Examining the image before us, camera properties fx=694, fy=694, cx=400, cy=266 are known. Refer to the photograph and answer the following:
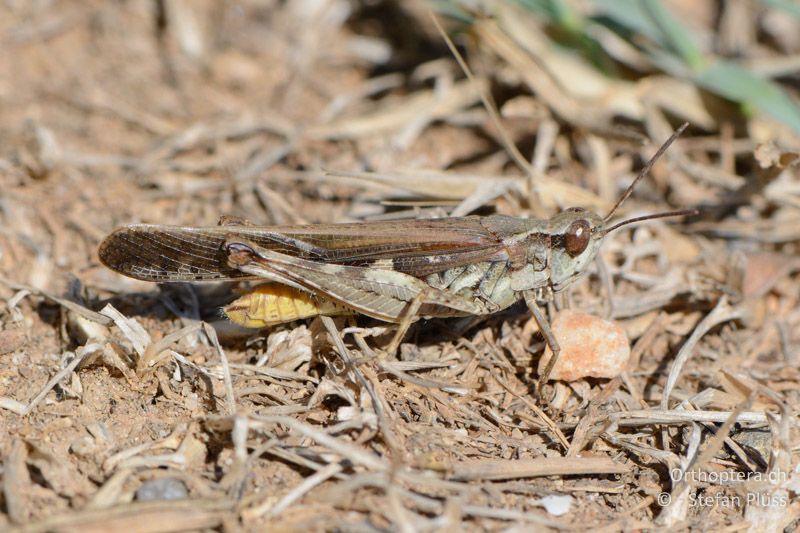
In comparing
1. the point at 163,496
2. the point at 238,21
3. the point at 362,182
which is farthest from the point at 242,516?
the point at 238,21

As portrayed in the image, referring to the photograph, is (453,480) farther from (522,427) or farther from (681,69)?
(681,69)

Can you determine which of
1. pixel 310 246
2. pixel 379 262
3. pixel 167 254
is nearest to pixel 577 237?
pixel 379 262

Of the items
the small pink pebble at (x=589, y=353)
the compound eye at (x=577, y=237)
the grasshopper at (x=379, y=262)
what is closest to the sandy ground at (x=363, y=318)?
the small pink pebble at (x=589, y=353)

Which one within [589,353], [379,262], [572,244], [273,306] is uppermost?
[572,244]

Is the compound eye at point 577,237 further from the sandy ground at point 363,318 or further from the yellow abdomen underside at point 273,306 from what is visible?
the yellow abdomen underside at point 273,306

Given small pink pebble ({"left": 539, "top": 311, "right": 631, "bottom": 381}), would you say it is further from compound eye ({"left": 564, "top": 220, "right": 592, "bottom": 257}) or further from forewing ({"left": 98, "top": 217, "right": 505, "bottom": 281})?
forewing ({"left": 98, "top": 217, "right": 505, "bottom": 281})

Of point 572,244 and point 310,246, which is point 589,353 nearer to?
point 572,244
